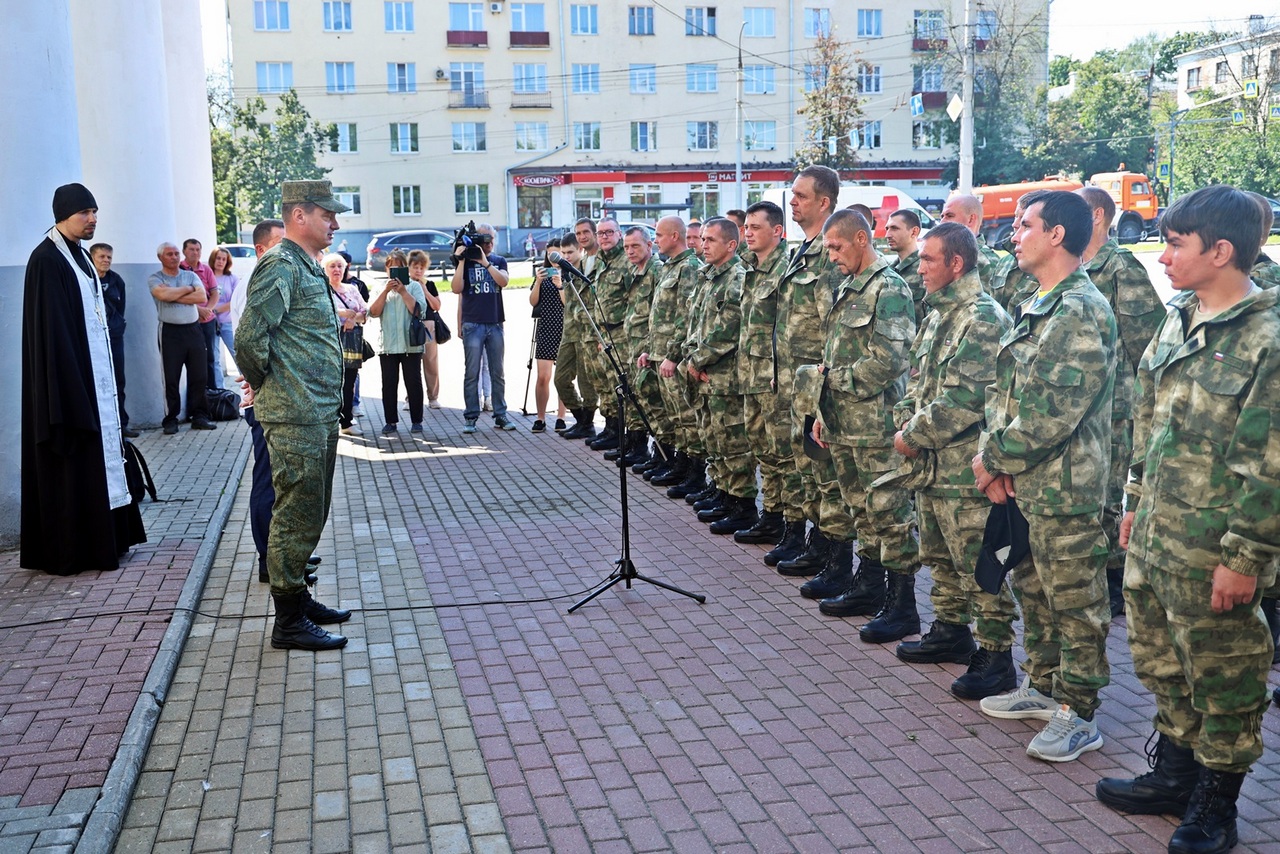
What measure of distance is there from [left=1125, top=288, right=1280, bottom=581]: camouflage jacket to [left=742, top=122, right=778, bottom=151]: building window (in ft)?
183

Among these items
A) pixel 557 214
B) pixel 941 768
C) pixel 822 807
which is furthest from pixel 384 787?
pixel 557 214

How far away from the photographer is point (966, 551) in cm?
520

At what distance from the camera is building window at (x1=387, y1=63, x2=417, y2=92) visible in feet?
183

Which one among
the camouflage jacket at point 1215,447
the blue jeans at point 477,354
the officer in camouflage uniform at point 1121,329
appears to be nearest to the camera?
the camouflage jacket at point 1215,447

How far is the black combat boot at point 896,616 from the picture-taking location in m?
6.05

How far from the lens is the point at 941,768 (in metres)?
4.55

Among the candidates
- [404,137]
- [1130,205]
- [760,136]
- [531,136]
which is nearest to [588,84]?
[531,136]

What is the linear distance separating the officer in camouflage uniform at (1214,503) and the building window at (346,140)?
55.3 m

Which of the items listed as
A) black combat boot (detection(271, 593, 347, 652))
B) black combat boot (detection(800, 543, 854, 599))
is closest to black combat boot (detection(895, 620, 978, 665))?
black combat boot (detection(800, 543, 854, 599))

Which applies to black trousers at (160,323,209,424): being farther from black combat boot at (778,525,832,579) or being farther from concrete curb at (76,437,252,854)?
black combat boot at (778,525,832,579)

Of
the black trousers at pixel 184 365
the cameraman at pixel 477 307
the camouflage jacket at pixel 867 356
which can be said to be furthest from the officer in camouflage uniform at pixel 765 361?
the black trousers at pixel 184 365

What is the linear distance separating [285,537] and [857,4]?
57.8 meters

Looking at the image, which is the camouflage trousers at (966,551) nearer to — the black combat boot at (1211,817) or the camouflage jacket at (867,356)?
the camouflage jacket at (867,356)

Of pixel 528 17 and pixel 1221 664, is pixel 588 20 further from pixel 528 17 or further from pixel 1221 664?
pixel 1221 664
